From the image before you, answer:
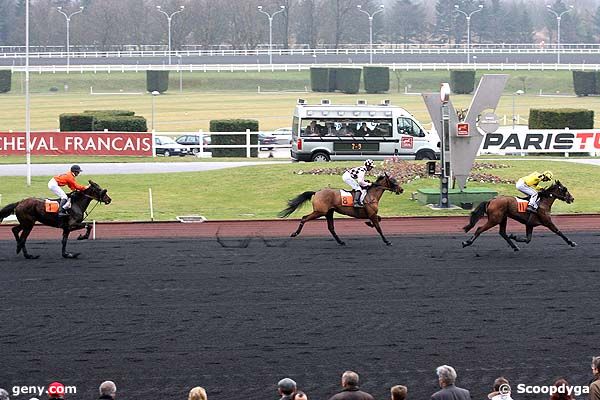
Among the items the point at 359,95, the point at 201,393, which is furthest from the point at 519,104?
the point at 201,393

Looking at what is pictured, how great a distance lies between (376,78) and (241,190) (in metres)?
54.2

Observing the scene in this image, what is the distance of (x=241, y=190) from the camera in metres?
30.6

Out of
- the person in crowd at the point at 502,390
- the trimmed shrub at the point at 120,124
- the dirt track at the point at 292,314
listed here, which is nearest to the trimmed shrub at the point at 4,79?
the trimmed shrub at the point at 120,124

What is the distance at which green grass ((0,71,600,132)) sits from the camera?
67.6m

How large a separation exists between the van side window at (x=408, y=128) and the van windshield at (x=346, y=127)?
1.16 ft

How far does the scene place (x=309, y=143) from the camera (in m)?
37.2

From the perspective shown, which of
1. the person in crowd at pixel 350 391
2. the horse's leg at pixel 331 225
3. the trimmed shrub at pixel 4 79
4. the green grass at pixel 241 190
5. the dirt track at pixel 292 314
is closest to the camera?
the person in crowd at pixel 350 391

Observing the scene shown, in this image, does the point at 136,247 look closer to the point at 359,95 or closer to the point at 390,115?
the point at 390,115

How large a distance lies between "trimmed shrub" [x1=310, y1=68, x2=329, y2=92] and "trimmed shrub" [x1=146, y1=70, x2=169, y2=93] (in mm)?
11524

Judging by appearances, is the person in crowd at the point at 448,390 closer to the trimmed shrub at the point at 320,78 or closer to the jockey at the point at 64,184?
the jockey at the point at 64,184

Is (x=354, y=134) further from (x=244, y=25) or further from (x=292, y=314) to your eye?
(x=244, y=25)

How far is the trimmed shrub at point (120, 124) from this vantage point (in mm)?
41375

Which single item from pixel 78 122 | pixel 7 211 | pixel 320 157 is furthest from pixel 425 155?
pixel 7 211

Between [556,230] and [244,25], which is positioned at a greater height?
[244,25]
